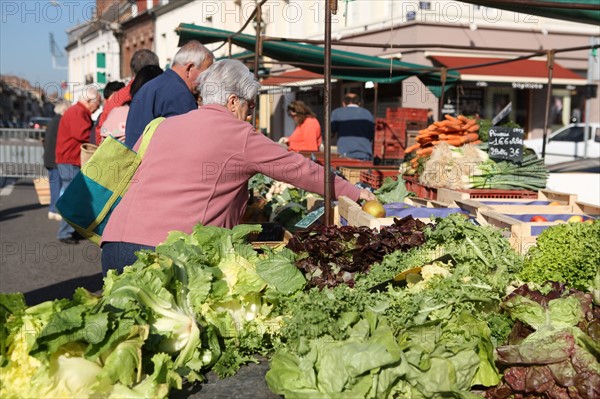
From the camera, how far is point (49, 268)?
8.02m

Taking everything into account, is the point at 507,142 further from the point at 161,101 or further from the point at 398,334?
the point at 398,334

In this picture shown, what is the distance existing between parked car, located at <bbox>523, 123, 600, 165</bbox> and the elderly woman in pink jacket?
60.8 feet

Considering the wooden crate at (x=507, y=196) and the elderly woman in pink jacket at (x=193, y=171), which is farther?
the wooden crate at (x=507, y=196)

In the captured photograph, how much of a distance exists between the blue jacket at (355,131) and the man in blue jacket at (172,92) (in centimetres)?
620

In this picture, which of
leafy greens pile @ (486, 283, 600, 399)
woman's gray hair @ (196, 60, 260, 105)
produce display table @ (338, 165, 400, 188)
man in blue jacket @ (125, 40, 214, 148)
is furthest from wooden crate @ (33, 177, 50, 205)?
leafy greens pile @ (486, 283, 600, 399)

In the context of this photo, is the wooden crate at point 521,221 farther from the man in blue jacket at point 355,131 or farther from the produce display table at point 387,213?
the man in blue jacket at point 355,131

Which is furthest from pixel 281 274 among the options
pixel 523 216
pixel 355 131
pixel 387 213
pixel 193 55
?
pixel 355 131

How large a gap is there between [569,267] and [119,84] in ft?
22.4

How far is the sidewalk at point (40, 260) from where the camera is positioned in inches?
272

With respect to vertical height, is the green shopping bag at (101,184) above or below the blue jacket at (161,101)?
below

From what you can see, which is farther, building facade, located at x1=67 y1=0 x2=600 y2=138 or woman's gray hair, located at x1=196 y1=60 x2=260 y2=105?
building facade, located at x1=67 y1=0 x2=600 y2=138

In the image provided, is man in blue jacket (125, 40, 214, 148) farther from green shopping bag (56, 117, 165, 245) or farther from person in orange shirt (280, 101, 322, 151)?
person in orange shirt (280, 101, 322, 151)

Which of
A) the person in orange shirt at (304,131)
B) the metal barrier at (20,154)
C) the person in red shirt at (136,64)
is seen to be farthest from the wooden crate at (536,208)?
the metal barrier at (20,154)

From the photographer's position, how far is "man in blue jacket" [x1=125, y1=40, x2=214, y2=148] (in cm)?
427
